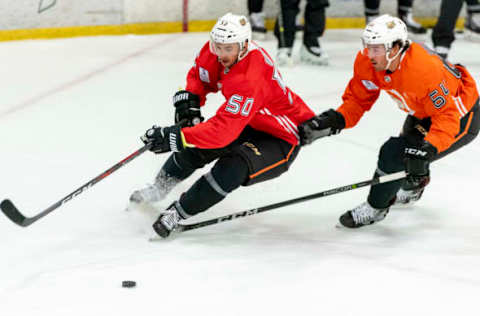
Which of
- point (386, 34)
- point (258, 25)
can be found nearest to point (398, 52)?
point (386, 34)

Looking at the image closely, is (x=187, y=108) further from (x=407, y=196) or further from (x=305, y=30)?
(x=305, y=30)

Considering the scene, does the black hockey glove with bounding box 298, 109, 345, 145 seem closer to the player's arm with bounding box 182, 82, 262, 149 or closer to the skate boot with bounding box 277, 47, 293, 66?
the player's arm with bounding box 182, 82, 262, 149

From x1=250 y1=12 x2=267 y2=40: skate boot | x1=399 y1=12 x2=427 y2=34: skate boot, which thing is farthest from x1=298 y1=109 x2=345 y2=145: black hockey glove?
x1=399 y1=12 x2=427 y2=34: skate boot

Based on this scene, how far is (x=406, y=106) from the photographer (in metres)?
2.70

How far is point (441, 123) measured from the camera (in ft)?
8.24

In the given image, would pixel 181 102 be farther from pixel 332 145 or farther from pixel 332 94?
pixel 332 94

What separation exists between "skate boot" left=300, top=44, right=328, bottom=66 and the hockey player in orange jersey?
103 inches

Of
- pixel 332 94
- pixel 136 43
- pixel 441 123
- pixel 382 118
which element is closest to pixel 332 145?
pixel 382 118

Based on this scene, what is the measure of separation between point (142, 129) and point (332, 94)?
1.37 m

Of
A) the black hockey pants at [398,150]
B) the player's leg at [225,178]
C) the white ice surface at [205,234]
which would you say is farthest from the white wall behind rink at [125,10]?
the black hockey pants at [398,150]

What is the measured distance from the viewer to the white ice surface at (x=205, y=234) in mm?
2061

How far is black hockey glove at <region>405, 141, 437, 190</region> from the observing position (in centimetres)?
245

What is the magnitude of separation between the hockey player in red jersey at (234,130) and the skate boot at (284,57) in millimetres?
2511

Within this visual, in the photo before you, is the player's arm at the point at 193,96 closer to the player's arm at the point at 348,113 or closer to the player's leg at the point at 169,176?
the player's leg at the point at 169,176
